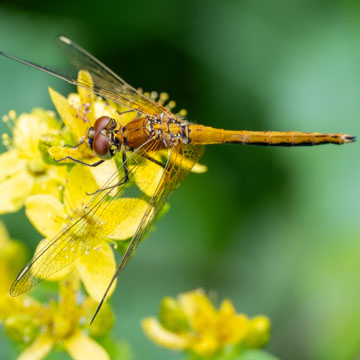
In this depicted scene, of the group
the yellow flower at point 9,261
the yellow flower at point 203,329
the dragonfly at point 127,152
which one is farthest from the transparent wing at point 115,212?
the yellow flower at point 9,261

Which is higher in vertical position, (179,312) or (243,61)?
(243,61)

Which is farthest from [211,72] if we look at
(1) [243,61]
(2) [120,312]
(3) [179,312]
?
(3) [179,312]

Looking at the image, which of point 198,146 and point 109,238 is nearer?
point 109,238

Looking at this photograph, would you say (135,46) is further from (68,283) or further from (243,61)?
(68,283)

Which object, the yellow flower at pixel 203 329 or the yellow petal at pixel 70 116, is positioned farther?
the yellow flower at pixel 203 329

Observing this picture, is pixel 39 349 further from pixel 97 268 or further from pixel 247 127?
pixel 247 127

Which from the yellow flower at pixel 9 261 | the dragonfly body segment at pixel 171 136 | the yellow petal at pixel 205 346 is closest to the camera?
the dragonfly body segment at pixel 171 136

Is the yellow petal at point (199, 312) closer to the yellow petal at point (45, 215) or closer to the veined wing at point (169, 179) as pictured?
the veined wing at point (169, 179)

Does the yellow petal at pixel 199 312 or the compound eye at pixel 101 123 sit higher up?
the compound eye at pixel 101 123

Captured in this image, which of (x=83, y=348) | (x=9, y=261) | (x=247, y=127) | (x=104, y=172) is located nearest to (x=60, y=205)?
(x=104, y=172)
